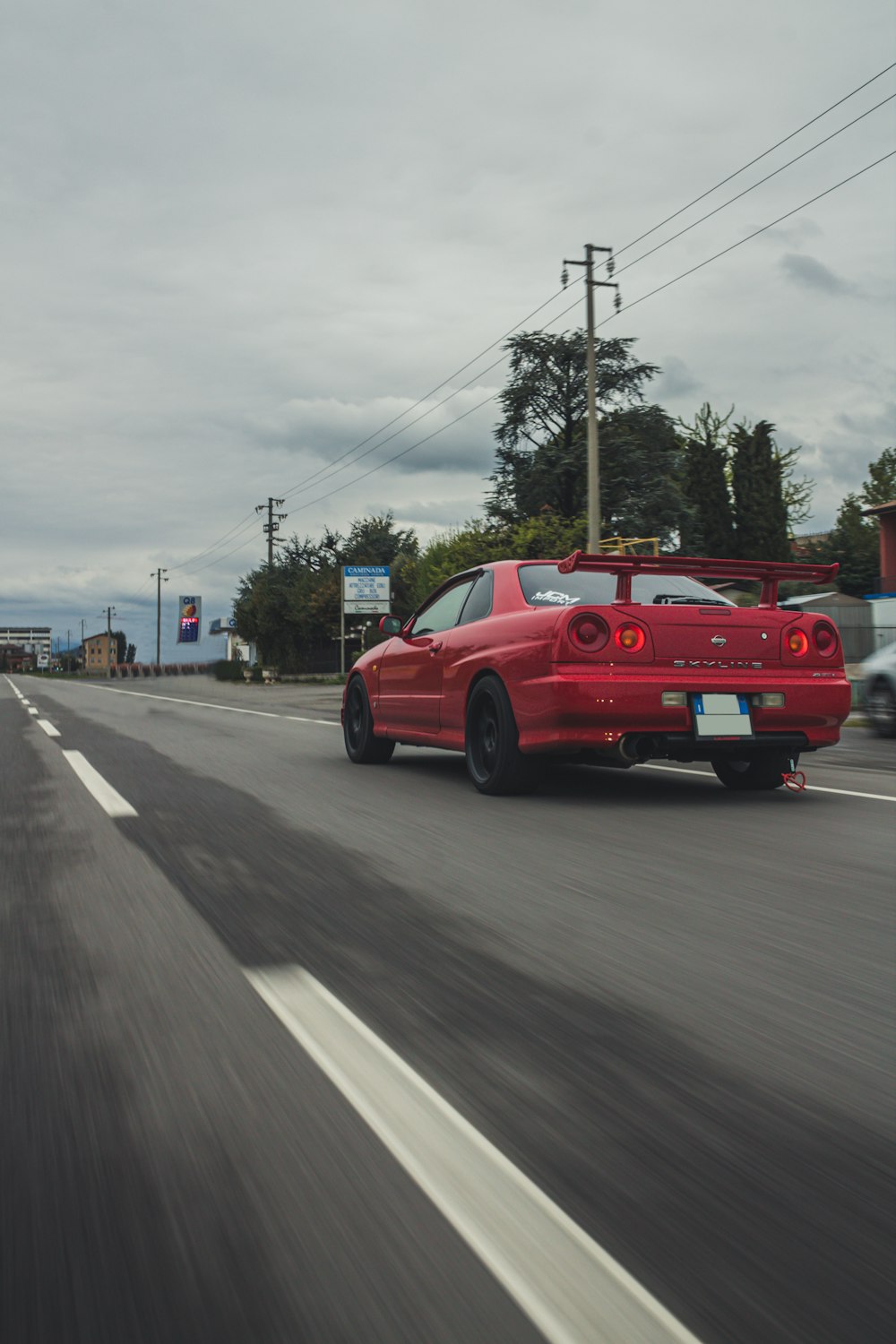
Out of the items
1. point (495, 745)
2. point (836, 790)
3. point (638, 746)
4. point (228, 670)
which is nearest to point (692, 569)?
point (638, 746)

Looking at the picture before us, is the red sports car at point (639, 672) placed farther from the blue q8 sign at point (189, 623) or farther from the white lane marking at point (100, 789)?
the blue q8 sign at point (189, 623)

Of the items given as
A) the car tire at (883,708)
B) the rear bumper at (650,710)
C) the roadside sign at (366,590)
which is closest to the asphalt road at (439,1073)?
the rear bumper at (650,710)

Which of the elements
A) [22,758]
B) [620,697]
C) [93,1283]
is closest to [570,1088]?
[93,1283]

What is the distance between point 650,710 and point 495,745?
1142 millimetres

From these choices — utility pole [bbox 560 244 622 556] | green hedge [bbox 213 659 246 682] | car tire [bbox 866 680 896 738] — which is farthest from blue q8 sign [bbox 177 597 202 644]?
car tire [bbox 866 680 896 738]

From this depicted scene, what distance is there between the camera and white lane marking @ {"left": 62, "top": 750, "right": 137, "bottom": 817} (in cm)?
704

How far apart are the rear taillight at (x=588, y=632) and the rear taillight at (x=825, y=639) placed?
1360 millimetres

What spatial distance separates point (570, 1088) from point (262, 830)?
3.80 m

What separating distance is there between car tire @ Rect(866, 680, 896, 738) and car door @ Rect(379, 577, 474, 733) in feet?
22.4

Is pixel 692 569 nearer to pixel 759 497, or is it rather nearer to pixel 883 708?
pixel 883 708

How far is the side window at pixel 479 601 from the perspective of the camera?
8.20 metres

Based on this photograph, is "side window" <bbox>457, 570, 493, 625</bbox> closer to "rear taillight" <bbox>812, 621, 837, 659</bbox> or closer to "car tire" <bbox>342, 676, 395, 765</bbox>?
"car tire" <bbox>342, 676, 395, 765</bbox>

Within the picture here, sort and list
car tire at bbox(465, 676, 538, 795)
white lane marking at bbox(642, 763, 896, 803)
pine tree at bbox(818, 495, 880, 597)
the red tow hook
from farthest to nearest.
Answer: pine tree at bbox(818, 495, 880, 597) → the red tow hook → white lane marking at bbox(642, 763, 896, 803) → car tire at bbox(465, 676, 538, 795)

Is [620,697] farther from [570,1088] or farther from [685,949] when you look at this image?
[570,1088]
